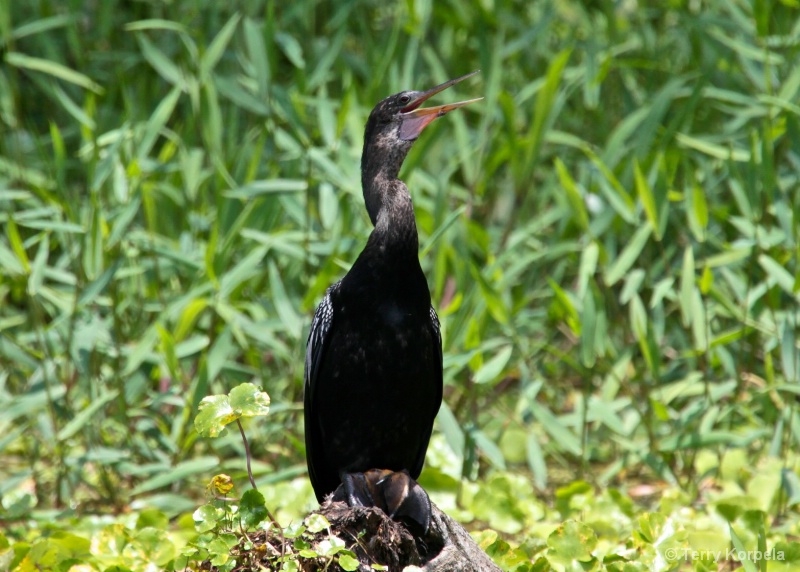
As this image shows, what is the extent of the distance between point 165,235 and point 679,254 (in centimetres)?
284

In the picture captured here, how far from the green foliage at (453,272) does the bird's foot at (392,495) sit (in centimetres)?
87

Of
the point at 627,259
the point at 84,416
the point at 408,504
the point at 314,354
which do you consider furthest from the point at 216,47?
the point at 408,504

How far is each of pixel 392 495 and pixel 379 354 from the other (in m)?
0.45

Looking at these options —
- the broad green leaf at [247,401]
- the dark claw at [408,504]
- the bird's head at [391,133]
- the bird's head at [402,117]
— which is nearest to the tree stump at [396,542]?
the dark claw at [408,504]

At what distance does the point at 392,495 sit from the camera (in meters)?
3.33

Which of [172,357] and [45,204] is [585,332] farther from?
[45,204]

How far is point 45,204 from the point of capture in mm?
5570

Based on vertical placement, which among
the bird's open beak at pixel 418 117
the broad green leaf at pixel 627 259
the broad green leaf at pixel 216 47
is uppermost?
the broad green leaf at pixel 216 47

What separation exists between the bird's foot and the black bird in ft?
0.08

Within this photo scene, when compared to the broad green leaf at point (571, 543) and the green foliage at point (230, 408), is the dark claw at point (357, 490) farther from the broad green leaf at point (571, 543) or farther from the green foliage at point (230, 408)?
the broad green leaf at point (571, 543)

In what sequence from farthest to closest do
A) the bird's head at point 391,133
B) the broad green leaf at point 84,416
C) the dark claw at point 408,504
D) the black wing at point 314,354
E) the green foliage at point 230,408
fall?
the broad green leaf at point 84,416 → the bird's head at point 391,133 → the black wing at point 314,354 → the dark claw at point 408,504 → the green foliage at point 230,408

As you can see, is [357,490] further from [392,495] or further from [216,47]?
[216,47]

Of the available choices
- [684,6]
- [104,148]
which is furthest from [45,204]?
[684,6]

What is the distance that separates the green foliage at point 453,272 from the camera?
4.75 meters
